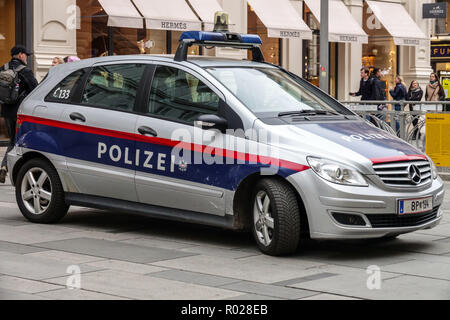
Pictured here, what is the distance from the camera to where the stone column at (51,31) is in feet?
63.4

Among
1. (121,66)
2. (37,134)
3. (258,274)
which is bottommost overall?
(258,274)

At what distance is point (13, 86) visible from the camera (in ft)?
40.7

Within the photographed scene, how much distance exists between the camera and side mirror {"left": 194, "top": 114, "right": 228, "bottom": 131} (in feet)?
25.7

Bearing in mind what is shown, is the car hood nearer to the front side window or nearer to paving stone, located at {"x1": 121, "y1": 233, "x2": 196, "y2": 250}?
the front side window

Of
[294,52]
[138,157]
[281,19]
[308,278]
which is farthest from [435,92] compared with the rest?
[308,278]

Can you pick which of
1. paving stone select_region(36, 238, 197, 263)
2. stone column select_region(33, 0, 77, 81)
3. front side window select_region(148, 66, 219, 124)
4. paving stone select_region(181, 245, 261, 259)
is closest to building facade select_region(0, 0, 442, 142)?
stone column select_region(33, 0, 77, 81)

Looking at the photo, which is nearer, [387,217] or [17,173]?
[387,217]

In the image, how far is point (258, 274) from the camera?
22.6ft

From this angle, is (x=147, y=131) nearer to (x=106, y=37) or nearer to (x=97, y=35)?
(x=97, y=35)

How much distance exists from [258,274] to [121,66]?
292cm

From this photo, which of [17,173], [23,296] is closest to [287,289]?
[23,296]

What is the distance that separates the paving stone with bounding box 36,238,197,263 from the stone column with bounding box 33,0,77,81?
11441 millimetres

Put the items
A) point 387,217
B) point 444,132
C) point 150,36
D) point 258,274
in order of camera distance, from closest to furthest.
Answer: point 258,274, point 387,217, point 444,132, point 150,36
